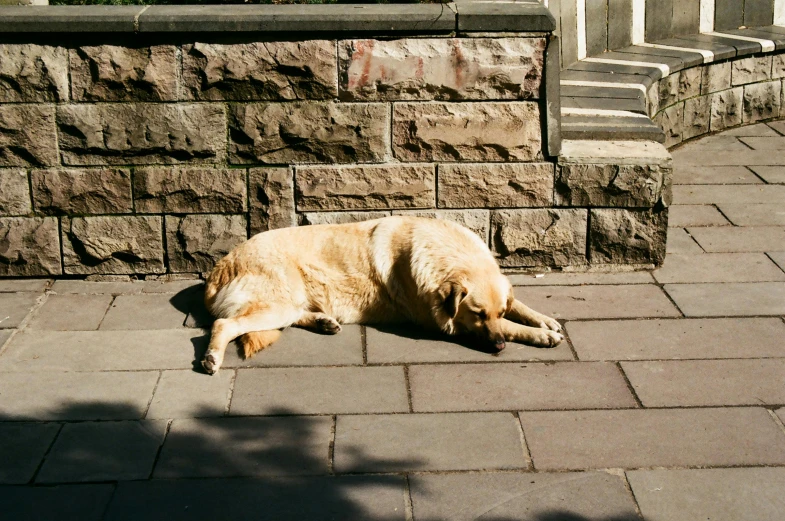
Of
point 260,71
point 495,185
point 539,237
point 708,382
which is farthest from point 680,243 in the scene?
point 260,71

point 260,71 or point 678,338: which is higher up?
point 260,71

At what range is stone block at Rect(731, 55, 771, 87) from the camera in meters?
9.83

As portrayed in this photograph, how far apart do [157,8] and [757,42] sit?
6847mm

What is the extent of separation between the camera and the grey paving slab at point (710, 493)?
371cm

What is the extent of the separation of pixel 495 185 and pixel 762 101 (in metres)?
5.43

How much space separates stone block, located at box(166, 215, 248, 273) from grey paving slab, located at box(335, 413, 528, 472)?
2.08 meters

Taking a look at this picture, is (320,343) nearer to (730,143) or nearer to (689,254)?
(689,254)

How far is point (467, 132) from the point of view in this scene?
19.5ft

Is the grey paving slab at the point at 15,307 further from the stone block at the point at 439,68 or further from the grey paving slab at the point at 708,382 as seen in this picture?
the grey paving slab at the point at 708,382

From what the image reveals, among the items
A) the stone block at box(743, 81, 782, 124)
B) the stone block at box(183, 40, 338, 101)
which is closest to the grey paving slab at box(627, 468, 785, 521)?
the stone block at box(183, 40, 338, 101)

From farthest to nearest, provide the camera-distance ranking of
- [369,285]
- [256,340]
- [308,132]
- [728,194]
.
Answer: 1. [728,194]
2. [308,132]
3. [369,285]
4. [256,340]

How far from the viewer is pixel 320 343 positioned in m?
5.30

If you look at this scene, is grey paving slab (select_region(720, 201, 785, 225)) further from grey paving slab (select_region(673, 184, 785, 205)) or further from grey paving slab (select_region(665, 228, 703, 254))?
grey paving slab (select_region(665, 228, 703, 254))

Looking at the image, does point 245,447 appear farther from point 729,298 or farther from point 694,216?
point 694,216
